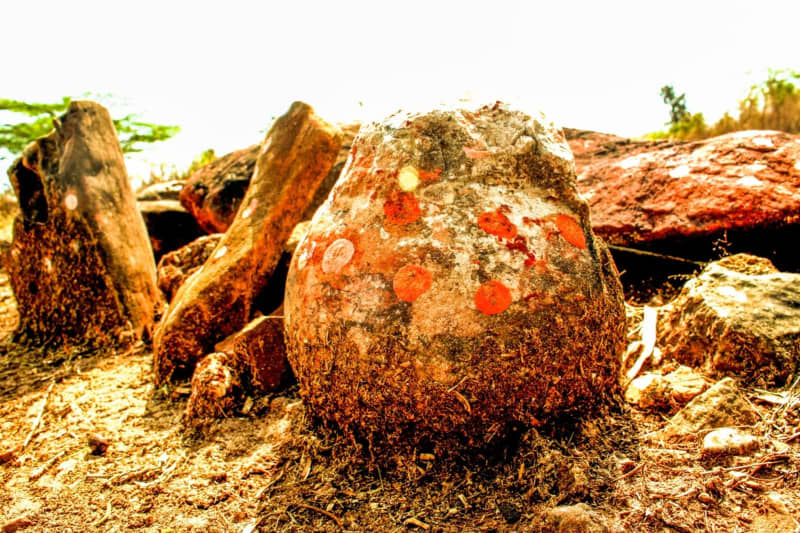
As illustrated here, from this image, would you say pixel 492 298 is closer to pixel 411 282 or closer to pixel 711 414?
pixel 411 282

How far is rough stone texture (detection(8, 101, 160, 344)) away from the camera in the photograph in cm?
339

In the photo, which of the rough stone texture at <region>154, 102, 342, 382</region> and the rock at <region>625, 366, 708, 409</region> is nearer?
the rock at <region>625, 366, 708, 409</region>

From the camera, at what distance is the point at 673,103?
44.5 feet

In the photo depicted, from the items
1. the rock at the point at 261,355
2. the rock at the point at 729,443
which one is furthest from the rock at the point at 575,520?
the rock at the point at 261,355

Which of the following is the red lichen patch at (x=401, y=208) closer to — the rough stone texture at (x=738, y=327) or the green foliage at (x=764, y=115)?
the rough stone texture at (x=738, y=327)

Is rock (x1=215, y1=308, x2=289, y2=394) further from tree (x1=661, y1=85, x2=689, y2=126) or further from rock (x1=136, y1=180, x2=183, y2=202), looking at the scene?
tree (x1=661, y1=85, x2=689, y2=126)

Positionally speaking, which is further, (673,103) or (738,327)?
(673,103)

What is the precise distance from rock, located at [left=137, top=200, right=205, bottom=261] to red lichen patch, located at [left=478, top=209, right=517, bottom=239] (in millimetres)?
4936

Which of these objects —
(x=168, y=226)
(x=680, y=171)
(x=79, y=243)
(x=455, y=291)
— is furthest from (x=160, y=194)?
(x=455, y=291)

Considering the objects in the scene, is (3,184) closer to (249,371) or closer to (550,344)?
(249,371)

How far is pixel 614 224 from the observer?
11.3 feet

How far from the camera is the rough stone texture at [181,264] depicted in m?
3.70

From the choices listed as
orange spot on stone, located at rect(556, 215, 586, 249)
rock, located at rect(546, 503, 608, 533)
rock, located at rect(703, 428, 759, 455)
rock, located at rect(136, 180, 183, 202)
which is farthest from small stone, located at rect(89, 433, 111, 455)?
rock, located at rect(136, 180, 183, 202)

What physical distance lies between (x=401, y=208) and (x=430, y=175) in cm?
17
